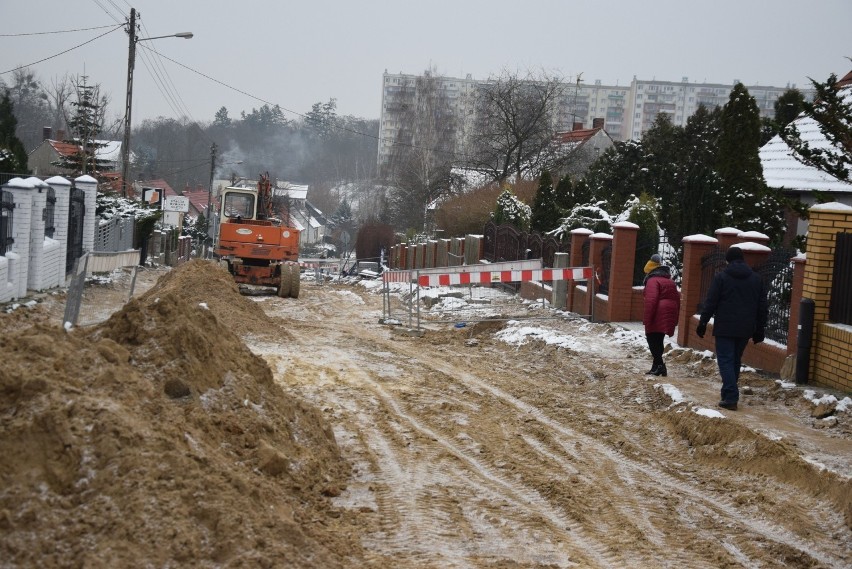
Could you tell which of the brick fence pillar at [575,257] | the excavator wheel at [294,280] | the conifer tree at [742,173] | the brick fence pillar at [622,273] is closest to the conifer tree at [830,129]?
the brick fence pillar at [622,273]

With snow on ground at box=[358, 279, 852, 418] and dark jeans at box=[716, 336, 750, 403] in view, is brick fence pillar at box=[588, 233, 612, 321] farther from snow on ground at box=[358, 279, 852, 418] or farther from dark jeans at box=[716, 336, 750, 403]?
dark jeans at box=[716, 336, 750, 403]

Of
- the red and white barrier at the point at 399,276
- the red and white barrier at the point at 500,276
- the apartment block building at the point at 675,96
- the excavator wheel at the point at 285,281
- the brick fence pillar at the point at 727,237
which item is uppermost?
the apartment block building at the point at 675,96

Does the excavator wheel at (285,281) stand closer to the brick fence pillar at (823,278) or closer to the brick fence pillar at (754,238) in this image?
the brick fence pillar at (754,238)

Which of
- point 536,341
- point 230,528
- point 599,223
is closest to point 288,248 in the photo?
point 599,223

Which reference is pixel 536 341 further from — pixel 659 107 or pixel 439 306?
pixel 659 107

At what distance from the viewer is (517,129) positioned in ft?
143

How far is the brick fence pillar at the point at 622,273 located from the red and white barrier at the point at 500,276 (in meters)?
0.73

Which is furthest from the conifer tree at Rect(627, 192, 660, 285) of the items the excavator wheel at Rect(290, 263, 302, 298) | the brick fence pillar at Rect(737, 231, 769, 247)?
the excavator wheel at Rect(290, 263, 302, 298)

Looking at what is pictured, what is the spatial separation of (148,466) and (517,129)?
39.9 meters

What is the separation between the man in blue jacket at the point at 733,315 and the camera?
33.7 ft

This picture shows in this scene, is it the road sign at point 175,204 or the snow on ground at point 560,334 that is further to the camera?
the road sign at point 175,204

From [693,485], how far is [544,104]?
121ft

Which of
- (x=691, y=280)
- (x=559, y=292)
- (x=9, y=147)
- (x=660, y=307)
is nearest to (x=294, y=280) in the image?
(x=559, y=292)

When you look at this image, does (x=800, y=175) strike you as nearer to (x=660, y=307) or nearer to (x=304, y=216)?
(x=660, y=307)
